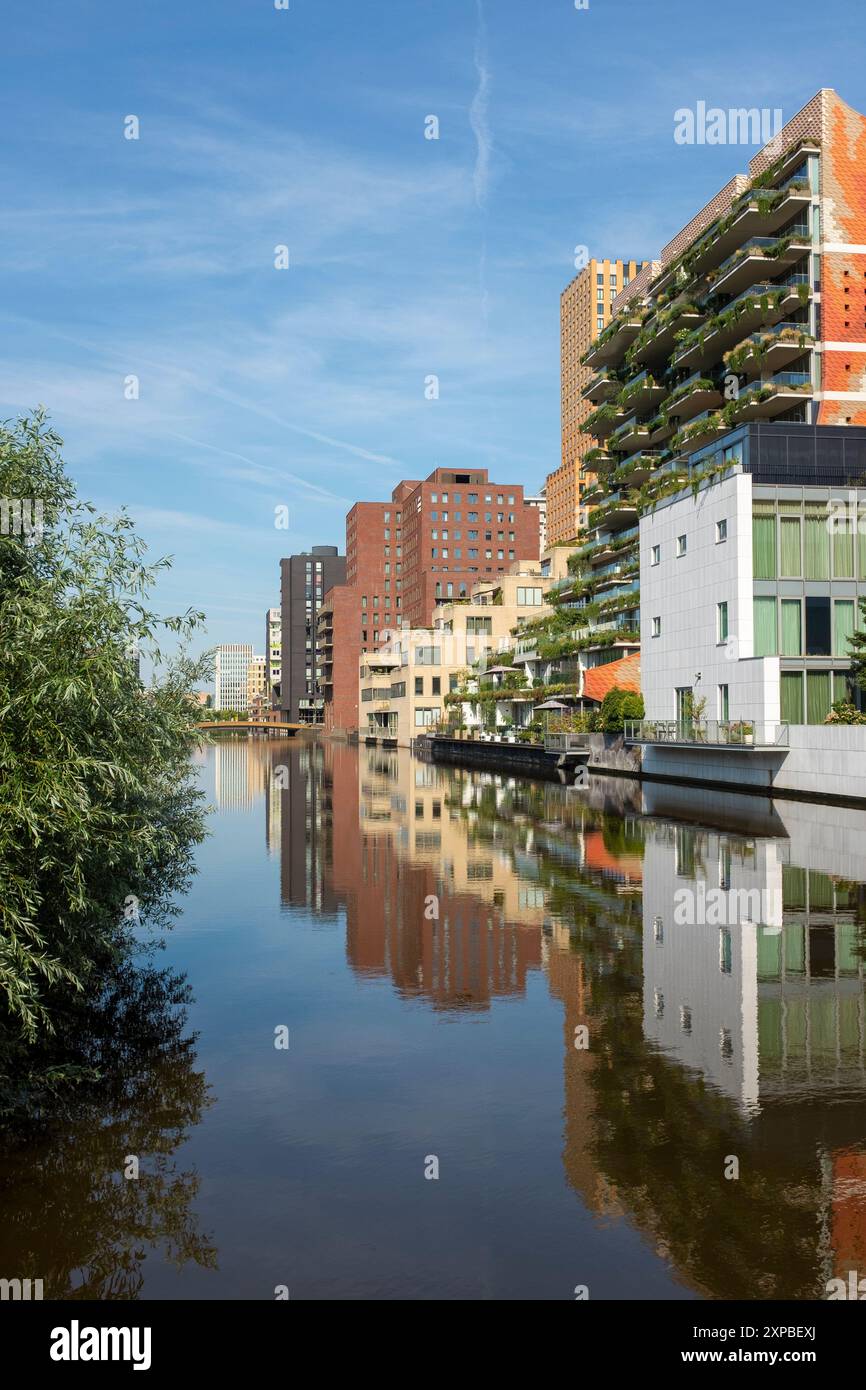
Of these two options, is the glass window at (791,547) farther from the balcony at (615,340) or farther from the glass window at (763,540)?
the balcony at (615,340)

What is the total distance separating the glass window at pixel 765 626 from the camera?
158 ft

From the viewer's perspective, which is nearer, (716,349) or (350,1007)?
(350,1007)

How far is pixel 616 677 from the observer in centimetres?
6706

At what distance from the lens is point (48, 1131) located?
36.4ft

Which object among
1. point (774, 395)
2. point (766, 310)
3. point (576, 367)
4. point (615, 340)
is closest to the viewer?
point (774, 395)

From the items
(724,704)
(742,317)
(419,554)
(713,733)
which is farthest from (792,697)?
(419,554)

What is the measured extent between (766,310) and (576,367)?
13231 centimetres

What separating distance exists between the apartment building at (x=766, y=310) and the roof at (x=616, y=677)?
2259 millimetres

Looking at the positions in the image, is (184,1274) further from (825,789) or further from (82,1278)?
(825,789)

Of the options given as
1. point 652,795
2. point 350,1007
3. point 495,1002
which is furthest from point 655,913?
point 652,795

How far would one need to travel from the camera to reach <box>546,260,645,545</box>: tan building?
181 meters

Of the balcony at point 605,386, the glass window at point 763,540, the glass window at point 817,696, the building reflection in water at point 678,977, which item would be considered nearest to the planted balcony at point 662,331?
the balcony at point 605,386

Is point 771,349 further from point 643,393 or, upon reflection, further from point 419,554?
point 419,554
